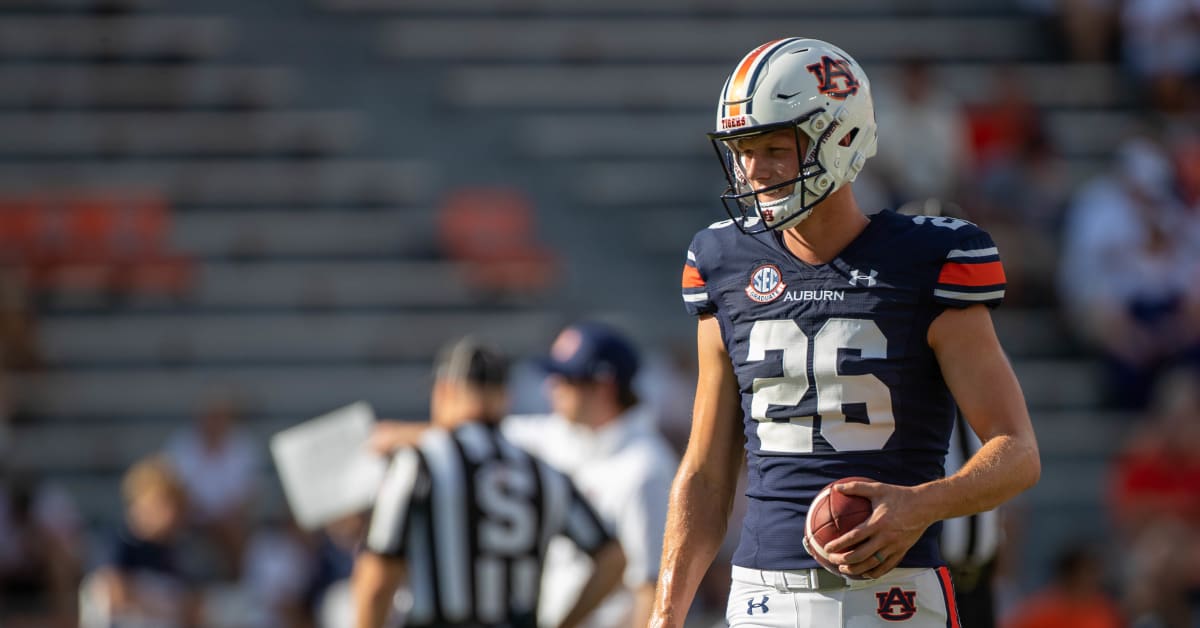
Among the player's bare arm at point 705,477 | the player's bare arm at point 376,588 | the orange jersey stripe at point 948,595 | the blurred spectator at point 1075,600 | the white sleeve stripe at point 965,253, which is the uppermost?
the white sleeve stripe at point 965,253

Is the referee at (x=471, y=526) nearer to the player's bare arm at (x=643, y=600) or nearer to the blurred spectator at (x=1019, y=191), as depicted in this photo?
the player's bare arm at (x=643, y=600)

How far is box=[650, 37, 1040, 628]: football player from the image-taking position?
3762mm

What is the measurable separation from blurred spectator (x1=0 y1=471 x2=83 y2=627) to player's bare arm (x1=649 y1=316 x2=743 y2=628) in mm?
7740

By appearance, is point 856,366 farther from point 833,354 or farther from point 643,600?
point 643,600

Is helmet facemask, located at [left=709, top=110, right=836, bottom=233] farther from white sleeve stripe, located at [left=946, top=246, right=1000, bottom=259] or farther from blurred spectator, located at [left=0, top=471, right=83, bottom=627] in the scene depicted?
blurred spectator, located at [left=0, top=471, right=83, bottom=627]

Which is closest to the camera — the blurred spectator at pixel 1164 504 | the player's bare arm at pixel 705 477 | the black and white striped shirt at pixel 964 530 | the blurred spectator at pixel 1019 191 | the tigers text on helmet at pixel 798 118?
the tigers text on helmet at pixel 798 118

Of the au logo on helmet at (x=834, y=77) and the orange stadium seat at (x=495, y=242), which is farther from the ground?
the au logo on helmet at (x=834, y=77)

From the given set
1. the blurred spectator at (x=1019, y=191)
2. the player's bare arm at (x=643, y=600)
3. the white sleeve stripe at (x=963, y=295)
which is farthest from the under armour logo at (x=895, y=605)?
the blurred spectator at (x=1019, y=191)

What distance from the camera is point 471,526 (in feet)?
20.1

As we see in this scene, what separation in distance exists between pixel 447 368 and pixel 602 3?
9.35m

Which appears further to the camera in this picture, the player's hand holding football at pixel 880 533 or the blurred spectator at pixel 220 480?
the blurred spectator at pixel 220 480

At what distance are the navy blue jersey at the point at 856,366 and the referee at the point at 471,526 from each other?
233cm

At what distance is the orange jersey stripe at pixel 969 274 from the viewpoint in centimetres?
376

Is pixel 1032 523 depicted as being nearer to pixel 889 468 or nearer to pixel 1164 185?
pixel 1164 185
